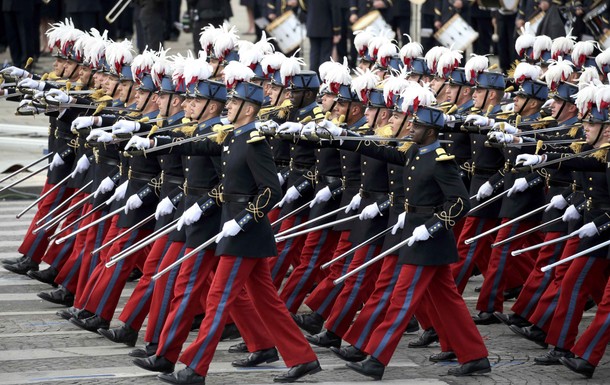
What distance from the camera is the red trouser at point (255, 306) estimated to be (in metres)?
10.4

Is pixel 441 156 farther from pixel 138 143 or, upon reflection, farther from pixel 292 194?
pixel 292 194

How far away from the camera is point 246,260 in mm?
10648

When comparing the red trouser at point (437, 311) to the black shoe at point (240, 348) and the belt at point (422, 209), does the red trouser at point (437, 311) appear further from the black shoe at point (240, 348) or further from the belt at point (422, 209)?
the black shoe at point (240, 348)

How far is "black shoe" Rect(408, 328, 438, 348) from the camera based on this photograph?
12.0 m

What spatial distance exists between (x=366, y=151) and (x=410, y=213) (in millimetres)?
635

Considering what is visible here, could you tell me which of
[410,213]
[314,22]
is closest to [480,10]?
[314,22]

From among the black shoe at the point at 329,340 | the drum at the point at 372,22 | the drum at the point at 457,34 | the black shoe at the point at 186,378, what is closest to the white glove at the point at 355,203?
the black shoe at the point at 329,340

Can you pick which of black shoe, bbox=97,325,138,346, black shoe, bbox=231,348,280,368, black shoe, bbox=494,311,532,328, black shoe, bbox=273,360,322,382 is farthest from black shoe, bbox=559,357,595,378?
black shoe, bbox=97,325,138,346

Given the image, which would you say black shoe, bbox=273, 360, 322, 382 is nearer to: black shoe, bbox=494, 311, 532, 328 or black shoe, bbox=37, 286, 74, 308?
black shoe, bbox=494, 311, 532, 328

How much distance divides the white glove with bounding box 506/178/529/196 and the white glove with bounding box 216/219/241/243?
2.90 metres

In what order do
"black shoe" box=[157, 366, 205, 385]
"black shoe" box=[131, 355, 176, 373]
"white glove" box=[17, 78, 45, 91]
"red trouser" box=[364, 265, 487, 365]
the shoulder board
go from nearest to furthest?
"black shoe" box=[157, 366, 205, 385], "black shoe" box=[131, 355, 176, 373], "red trouser" box=[364, 265, 487, 365], the shoulder board, "white glove" box=[17, 78, 45, 91]

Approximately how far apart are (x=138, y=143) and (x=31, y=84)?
2426 mm

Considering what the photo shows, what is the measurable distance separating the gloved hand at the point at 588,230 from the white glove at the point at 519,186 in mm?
1343

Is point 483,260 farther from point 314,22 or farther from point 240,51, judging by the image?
point 314,22
